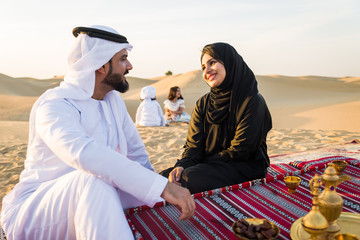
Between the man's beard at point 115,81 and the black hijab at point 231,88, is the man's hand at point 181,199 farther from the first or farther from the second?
the black hijab at point 231,88

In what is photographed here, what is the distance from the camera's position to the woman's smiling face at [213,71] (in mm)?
2982

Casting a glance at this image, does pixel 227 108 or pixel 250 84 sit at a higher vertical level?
pixel 250 84

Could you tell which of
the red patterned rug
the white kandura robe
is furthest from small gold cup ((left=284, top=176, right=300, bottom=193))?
the white kandura robe

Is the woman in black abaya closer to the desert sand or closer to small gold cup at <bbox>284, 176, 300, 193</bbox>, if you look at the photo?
small gold cup at <bbox>284, 176, 300, 193</bbox>

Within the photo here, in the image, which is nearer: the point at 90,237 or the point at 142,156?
the point at 90,237

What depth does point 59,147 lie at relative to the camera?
70.8 inches

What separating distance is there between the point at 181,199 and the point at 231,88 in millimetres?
1626

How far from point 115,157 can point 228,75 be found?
1671 mm

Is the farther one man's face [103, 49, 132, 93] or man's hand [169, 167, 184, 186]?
man's hand [169, 167, 184, 186]

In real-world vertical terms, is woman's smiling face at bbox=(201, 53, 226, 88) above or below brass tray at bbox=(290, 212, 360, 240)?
above

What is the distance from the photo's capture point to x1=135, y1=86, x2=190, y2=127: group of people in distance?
898 cm

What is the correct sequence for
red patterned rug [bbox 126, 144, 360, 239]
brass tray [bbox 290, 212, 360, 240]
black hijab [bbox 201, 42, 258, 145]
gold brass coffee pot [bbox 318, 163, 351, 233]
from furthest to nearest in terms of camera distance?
black hijab [bbox 201, 42, 258, 145]
red patterned rug [bbox 126, 144, 360, 239]
brass tray [bbox 290, 212, 360, 240]
gold brass coffee pot [bbox 318, 163, 351, 233]

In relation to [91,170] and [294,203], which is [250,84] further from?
[91,170]

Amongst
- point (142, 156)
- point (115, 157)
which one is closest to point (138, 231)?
point (115, 157)
